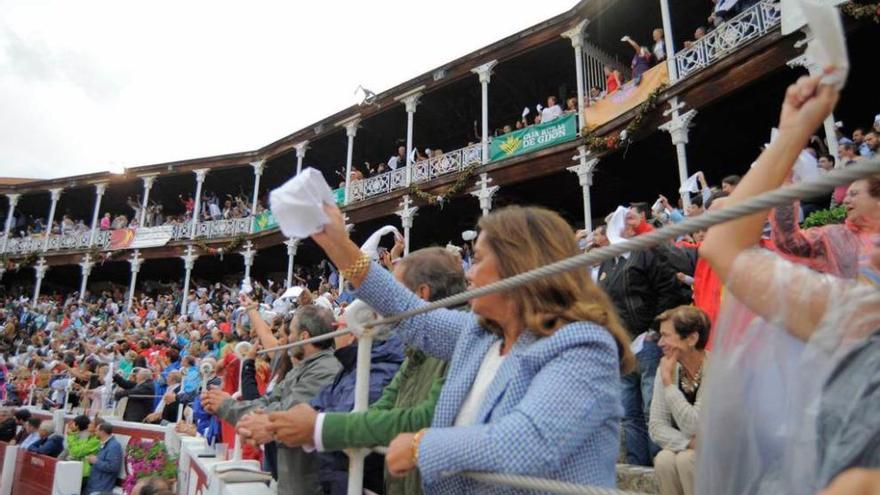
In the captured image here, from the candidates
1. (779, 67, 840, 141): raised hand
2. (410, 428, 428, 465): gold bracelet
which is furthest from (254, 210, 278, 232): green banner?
(779, 67, 840, 141): raised hand

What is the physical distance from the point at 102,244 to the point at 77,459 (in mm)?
17154

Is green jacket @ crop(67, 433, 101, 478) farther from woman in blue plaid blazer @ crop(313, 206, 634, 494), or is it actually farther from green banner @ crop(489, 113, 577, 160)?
green banner @ crop(489, 113, 577, 160)

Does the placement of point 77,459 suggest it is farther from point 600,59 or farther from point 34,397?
point 600,59

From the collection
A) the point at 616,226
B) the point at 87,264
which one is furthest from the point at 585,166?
the point at 87,264

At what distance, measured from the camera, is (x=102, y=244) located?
2283cm

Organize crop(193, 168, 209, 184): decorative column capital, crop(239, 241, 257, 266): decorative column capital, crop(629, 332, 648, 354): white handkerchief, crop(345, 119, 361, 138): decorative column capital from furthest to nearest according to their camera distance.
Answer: crop(193, 168, 209, 184): decorative column capital < crop(239, 241, 257, 266): decorative column capital < crop(345, 119, 361, 138): decorative column capital < crop(629, 332, 648, 354): white handkerchief

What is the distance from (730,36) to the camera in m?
8.99

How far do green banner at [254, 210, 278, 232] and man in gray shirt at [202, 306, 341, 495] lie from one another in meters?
16.2

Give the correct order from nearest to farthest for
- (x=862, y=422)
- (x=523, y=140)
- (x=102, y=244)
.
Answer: (x=862, y=422), (x=523, y=140), (x=102, y=244)

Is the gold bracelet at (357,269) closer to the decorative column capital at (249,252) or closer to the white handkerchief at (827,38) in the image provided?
the white handkerchief at (827,38)

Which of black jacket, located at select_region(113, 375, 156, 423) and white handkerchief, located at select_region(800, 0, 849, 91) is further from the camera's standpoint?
black jacket, located at select_region(113, 375, 156, 423)

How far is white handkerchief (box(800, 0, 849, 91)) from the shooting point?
2.89 ft

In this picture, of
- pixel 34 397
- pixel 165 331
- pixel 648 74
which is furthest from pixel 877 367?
pixel 165 331

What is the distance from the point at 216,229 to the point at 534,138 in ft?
44.2
